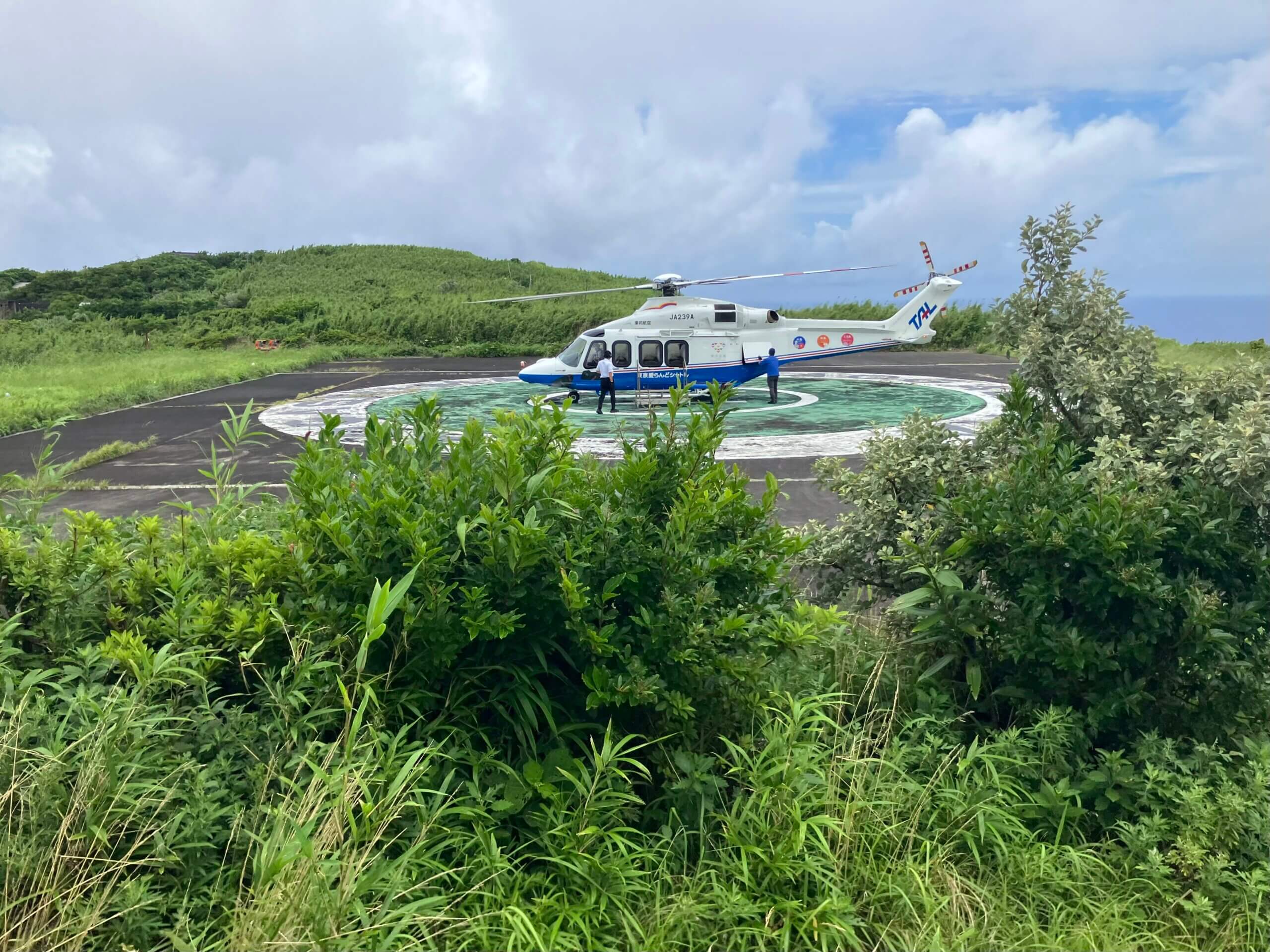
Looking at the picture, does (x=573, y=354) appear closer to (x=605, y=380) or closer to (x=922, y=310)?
(x=605, y=380)

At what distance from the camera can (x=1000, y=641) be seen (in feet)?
12.1

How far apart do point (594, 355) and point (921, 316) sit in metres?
7.86

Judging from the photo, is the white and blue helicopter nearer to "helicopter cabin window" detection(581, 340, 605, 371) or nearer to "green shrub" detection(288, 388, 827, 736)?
"helicopter cabin window" detection(581, 340, 605, 371)

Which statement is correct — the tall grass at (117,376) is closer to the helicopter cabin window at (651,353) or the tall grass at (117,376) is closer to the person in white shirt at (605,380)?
the person in white shirt at (605,380)

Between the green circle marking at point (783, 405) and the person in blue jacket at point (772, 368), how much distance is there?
1.07 feet

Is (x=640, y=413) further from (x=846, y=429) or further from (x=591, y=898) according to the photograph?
(x=591, y=898)

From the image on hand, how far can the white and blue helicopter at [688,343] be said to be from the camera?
17531mm

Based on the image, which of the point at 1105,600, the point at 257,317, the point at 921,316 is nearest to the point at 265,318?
the point at 257,317

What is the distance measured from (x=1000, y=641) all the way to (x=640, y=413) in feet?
45.3

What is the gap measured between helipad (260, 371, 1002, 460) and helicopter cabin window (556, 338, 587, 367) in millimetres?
1003

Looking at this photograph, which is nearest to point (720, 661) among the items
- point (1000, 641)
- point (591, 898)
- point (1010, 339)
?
point (591, 898)

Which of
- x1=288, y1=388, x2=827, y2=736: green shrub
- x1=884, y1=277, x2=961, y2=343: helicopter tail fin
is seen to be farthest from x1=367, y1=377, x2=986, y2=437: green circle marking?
x1=288, y1=388, x2=827, y2=736: green shrub

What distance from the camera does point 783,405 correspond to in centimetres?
1834

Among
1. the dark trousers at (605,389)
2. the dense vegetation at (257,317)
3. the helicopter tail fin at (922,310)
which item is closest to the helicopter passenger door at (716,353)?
the dark trousers at (605,389)
